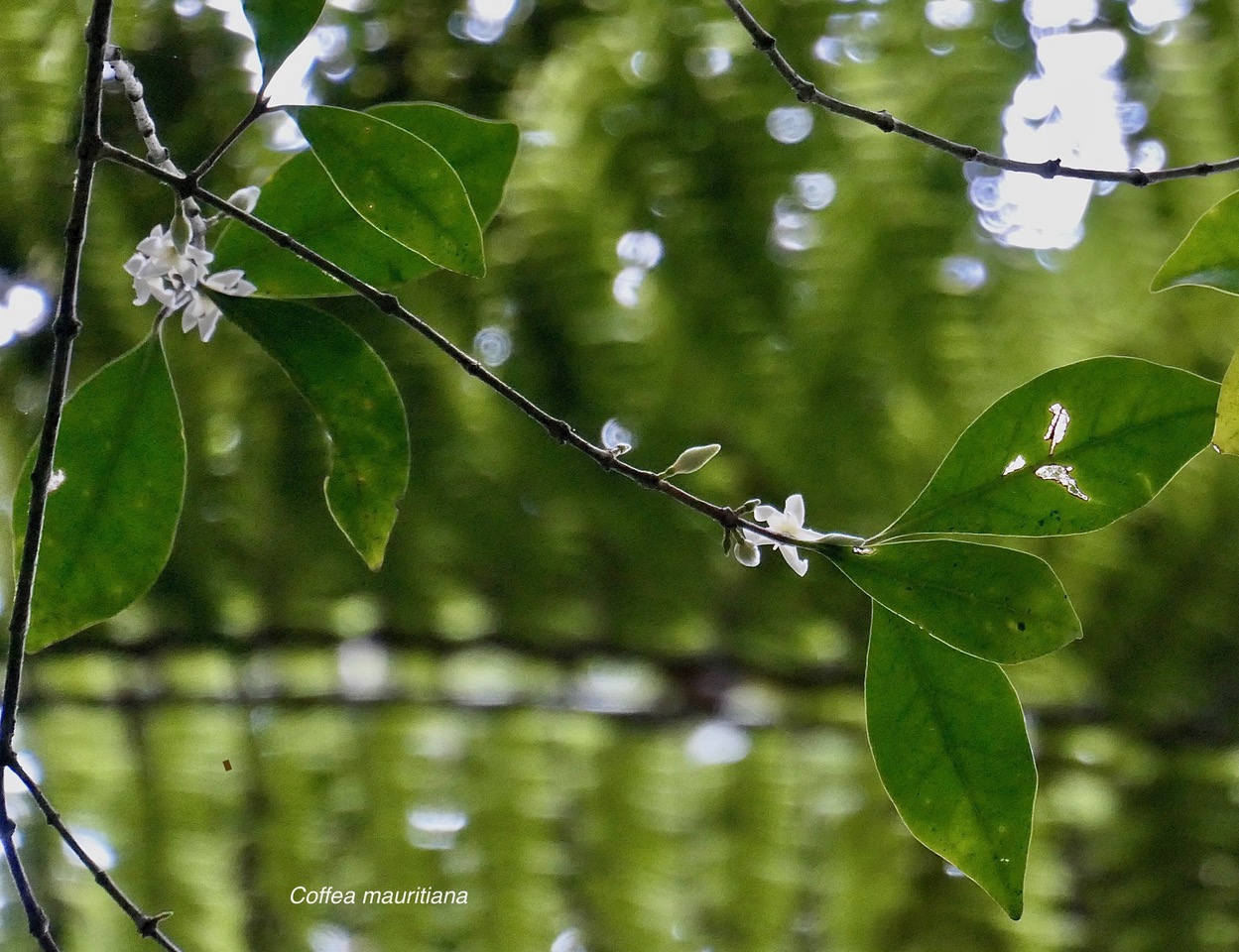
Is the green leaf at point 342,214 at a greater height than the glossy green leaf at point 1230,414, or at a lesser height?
greater

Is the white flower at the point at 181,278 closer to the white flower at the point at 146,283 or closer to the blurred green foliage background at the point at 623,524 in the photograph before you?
the white flower at the point at 146,283

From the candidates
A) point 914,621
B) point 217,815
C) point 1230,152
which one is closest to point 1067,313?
point 1230,152

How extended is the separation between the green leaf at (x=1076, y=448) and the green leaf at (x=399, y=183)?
0.22 m

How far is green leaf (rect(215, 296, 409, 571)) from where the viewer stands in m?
0.49

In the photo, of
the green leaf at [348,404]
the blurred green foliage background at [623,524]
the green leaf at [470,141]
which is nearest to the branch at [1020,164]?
the green leaf at [470,141]

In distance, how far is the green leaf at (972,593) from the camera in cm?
42

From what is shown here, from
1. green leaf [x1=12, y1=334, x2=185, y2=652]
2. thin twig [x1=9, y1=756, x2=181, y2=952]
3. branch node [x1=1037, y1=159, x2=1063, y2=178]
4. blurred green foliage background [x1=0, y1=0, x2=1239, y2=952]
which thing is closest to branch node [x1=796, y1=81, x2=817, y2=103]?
branch node [x1=1037, y1=159, x2=1063, y2=178]

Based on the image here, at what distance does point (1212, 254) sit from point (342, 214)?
41cm

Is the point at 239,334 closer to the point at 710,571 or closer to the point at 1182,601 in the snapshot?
the point at 710,571

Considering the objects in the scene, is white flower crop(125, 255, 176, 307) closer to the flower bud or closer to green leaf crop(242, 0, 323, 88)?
green leaf crop(242, 0, 323, 88)

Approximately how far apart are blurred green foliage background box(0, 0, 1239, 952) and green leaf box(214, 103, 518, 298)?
530mm

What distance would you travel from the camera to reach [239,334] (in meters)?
1.08

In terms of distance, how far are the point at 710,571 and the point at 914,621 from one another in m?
0.69

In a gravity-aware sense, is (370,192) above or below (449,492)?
below
